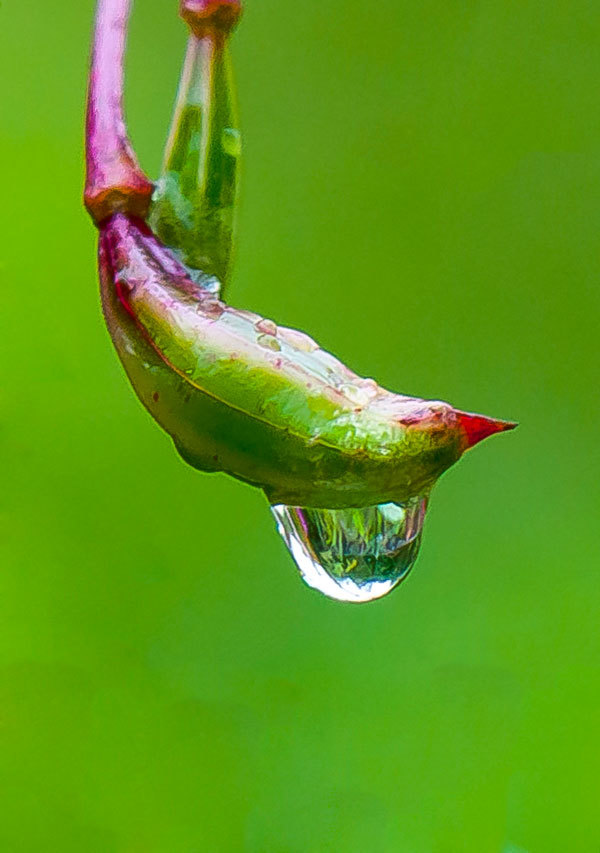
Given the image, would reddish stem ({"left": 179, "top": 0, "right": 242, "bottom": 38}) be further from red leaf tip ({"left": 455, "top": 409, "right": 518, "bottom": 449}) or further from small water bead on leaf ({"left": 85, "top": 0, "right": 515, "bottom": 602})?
red leaf tip ({"left": 455, "top": 409, "right": 518, "bottom": 449})

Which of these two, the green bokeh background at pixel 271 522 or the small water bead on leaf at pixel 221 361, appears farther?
the green bokeh background at pixel 271 522

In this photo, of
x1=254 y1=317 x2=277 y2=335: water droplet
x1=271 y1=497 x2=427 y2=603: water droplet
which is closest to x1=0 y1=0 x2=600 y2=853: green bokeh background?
x1=271 y1=497 x2=427 y2=603: water droplet

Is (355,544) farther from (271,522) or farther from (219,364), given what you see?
(271,522)

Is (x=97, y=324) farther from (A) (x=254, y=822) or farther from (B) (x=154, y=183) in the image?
(B) (x=154, y=183)

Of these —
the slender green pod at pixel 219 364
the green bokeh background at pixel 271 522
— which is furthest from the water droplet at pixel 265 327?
the green bokeh background at pixel 271 522

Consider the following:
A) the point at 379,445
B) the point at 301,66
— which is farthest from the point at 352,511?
the point at 301,66

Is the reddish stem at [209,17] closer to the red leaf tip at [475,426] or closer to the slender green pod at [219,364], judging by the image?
the slender green pod at [219,364]
